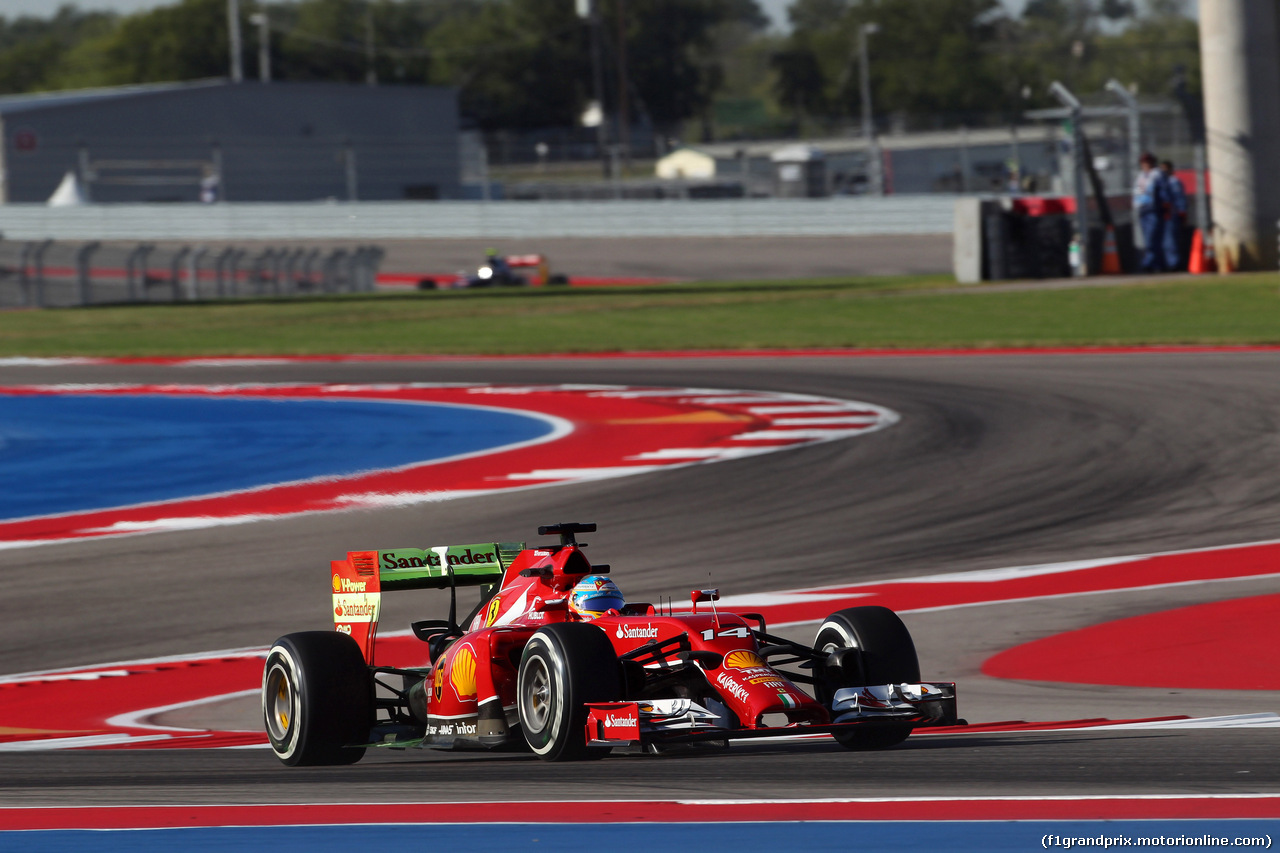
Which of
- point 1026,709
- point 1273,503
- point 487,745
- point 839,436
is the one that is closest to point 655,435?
point 839,436

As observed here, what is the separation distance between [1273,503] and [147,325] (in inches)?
963

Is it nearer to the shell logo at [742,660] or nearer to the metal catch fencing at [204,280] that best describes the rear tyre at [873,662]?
the shell logo at [742,660]

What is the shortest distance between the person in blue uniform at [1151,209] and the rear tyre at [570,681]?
25.9 meters

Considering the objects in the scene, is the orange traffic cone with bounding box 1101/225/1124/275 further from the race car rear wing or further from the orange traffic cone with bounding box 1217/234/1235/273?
the race car rear wing

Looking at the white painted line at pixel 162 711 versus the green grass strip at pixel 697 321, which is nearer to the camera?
the white painted line at pixel 162 711

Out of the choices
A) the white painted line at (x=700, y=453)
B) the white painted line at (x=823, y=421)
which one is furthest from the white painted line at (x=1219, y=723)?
the white painted line at (x=823, y=421)

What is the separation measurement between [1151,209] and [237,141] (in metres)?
43.8

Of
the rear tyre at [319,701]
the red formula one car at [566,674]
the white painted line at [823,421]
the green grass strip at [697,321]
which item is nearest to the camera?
the red formula one car at [566,674]

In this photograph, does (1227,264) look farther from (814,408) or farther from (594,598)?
(594,598)

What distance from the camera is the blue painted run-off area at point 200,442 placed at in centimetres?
1543

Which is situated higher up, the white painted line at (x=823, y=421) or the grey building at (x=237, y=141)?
the grey building at (x=237, y=141)

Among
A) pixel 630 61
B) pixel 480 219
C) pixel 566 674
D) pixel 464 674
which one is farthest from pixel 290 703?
pixel 630 61

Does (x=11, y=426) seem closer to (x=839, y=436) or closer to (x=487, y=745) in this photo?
(x=839, y=436)

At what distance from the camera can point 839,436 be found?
1655 centimetres
